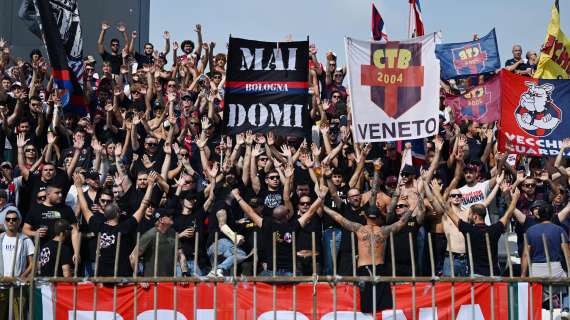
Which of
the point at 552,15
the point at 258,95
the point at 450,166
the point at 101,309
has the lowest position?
the point at 101,309

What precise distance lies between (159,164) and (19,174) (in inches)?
83.9

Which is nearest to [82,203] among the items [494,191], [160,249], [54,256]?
[54,256]

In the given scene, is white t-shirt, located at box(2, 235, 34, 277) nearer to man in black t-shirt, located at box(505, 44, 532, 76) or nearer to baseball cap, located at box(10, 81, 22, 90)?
baseball cap, located at box(10, 81, 22, 90)

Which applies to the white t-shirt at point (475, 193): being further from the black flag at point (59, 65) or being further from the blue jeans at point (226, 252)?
the black flag at point (59, 65)

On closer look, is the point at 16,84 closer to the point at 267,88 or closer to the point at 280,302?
the point at 267,88

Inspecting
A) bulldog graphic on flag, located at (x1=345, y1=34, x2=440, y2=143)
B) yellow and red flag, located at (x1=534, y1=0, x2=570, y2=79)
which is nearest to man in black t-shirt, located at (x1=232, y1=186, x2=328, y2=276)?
bulldog graphic on flag, located at (x1=345, y1=34, x2=440, y2=143)

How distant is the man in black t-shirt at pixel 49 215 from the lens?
12.8 meters

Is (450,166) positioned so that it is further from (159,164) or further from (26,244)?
(26,244)

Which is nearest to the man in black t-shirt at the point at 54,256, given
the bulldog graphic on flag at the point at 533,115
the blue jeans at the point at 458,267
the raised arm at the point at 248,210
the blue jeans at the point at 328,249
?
the raised arm at the point at 248,210

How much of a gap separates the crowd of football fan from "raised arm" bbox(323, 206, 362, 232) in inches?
0.8

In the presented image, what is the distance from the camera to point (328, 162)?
15195mm

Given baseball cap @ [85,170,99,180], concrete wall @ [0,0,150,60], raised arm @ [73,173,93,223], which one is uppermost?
concrete wall @ [0,0,150,60]

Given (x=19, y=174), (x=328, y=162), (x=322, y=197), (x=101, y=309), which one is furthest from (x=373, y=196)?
(x=19, y=174)

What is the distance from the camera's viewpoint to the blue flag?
1927 cm
